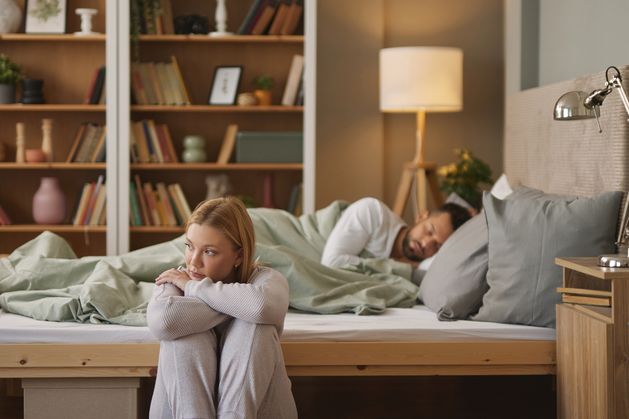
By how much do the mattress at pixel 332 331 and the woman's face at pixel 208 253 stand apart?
13.3 inches

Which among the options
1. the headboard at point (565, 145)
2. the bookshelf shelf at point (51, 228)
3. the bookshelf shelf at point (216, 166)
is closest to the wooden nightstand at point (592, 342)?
the headboard at point (565, 145)

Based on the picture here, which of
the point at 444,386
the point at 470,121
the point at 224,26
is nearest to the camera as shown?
the point at 444,386

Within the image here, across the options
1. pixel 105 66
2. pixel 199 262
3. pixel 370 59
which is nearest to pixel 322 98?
pixel 370 59

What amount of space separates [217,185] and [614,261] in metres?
3.09

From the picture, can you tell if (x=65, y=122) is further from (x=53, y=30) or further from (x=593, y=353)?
(x=593, y=353)

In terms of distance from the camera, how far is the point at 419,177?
5141mm

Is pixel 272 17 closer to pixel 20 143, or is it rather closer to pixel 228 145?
pixel 228 145

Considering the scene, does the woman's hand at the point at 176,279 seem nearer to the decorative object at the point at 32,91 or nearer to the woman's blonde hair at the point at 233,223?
the woman's blonde hair at the point at 233,223

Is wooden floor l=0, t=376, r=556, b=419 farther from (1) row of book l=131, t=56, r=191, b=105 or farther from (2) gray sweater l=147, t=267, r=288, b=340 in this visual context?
(1) row of book l=131, t=56, r=191, b=105

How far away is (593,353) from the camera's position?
2635 millimetres

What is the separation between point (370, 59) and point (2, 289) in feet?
9.53

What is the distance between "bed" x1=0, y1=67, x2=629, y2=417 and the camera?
2889mm

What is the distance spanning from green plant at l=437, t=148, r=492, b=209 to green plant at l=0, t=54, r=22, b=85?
240 cm

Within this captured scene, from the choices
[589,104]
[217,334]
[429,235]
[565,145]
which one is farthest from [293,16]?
[217,334]
